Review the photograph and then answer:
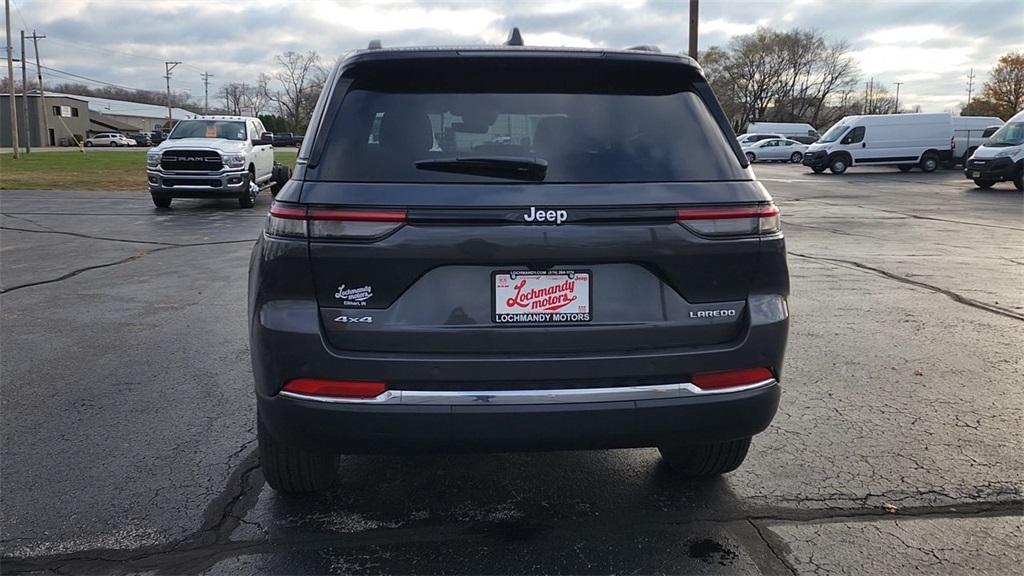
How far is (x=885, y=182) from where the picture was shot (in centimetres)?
2881

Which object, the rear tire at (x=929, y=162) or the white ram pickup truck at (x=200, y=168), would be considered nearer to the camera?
the white ram pickup truck at (x=200, y=168)

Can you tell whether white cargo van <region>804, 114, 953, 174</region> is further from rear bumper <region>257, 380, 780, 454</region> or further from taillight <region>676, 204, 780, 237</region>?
rear bumper <region>257, 380, 780, 454</region>

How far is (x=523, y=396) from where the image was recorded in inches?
103

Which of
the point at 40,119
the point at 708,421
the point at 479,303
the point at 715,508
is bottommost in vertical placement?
the point at 715,508

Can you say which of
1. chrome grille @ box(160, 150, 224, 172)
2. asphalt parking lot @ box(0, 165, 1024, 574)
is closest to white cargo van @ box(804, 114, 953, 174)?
chrome grille @ box(160, 150, 224, 172)

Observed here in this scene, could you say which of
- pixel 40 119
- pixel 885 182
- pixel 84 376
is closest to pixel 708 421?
pixel 84 376

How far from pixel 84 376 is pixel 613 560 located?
3.91 m

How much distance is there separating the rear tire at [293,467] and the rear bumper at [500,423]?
1.25 feet

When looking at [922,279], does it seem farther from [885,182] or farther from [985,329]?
[885,182]

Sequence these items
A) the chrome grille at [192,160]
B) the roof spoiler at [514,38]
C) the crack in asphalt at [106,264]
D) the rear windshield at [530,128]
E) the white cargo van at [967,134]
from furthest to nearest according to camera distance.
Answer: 1. the white cargo van at [967,134]
2. the chrome grille at [192,160]
3. the crack in asphalt at [106,264]
4. the roof spoiler at [514,38]
5. the rear windshield at [530,128]

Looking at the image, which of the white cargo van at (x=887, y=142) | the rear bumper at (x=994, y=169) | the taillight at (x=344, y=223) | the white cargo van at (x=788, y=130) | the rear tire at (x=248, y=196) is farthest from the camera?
the white cargo van at (x=788, y=130)

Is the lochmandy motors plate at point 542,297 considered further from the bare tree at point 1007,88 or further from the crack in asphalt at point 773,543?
the bare tree at point 1007,88

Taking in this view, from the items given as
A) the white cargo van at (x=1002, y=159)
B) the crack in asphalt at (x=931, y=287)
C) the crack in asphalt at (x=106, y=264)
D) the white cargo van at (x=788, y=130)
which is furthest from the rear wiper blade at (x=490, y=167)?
the white cargo van at (x=788, y=130)

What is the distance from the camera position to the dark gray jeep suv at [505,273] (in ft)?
8.43
